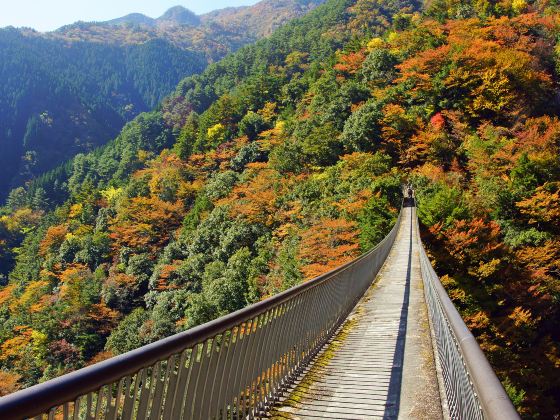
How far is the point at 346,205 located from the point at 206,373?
910 inches

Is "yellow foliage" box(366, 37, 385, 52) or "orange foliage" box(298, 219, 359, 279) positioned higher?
"yellow foliage" box(366, 37, 385, 52)

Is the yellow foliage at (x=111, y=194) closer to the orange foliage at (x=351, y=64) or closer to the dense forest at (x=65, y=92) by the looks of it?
the orange foliage at (x=351, y=64)

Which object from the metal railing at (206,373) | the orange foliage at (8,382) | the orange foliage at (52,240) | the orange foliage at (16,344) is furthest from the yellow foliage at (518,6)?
the orange foliage at (52,240)

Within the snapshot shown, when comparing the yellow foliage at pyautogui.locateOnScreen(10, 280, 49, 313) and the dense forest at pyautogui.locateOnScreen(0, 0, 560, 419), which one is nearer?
the dense forest at pyautogui.locateOnScreen(0, 0, 560, 419)

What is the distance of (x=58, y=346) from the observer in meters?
31.2

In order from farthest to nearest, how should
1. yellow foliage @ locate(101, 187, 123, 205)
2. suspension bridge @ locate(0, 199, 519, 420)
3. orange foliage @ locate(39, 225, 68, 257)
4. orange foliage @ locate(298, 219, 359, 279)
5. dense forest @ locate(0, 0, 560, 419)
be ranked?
yellow foliage @ locate(101, 187, 123, 205), orange foliage @ locate(39, 225, 68, 257), orange foliage @ locate(298, 219, 359, 279), dense forest @ locate(0, 0, 560, 419), suspension bridge @ locate(0, 199, 519, 420)

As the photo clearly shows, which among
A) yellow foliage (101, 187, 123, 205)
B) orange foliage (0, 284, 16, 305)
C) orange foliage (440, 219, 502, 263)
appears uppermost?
yellow foliage (101, 187, 123, 205)

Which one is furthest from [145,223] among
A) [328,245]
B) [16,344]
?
[328,245]

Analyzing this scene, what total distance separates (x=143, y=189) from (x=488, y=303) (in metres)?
39.8

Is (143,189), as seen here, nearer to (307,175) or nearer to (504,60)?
(307,175)

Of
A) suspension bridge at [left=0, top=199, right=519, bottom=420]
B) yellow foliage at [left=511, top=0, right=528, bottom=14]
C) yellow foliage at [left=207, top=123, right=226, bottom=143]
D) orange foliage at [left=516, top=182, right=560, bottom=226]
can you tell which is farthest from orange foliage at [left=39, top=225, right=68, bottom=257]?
yellow foliage at [left=511, top=0, right=528, bottom=14]

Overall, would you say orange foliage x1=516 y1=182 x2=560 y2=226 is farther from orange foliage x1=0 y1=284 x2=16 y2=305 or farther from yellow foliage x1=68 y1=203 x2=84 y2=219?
yellow foliage x1=68 y1=203 x2=84 y2=219

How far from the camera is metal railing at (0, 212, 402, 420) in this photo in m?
1.72

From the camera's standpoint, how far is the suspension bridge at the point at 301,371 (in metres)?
1.85
